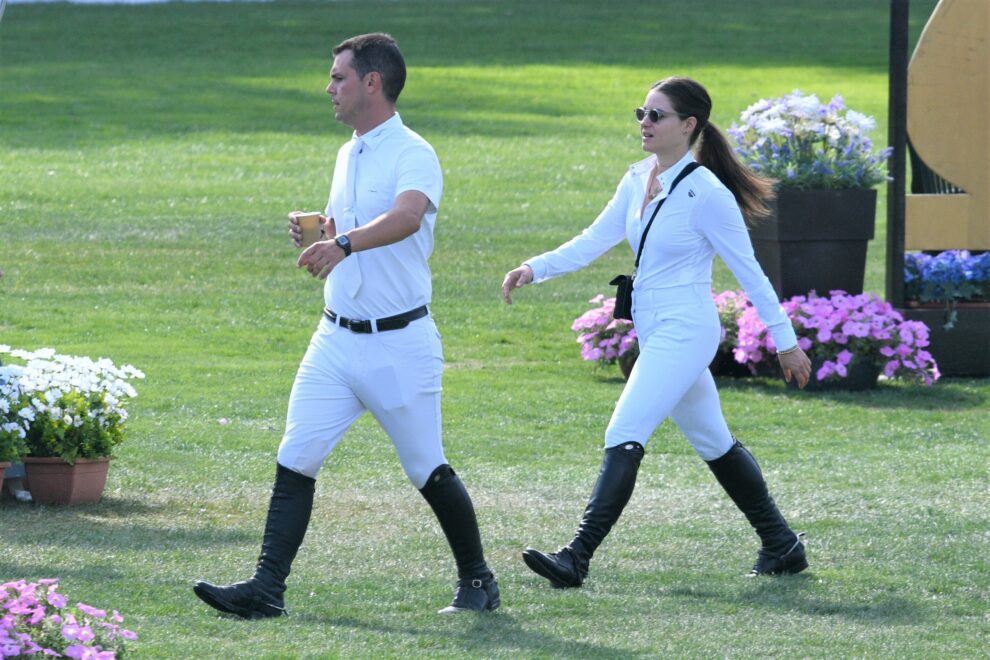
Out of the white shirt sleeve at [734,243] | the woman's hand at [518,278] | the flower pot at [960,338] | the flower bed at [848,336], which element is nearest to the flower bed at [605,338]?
the flower bed at [848,336]

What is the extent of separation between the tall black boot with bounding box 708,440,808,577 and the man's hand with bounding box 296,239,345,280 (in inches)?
72.4

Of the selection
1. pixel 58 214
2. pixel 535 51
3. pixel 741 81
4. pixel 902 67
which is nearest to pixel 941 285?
pixel 902 67

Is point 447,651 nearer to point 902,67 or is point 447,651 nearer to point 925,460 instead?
point 925,460

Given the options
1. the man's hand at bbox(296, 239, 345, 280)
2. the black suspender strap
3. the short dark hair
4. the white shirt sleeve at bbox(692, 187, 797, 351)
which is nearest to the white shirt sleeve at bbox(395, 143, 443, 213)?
the short dark hair

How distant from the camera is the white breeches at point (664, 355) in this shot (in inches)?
254

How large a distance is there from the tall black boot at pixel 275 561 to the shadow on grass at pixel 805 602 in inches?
55.9

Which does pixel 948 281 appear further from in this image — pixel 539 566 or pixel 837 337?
pixel 539 566

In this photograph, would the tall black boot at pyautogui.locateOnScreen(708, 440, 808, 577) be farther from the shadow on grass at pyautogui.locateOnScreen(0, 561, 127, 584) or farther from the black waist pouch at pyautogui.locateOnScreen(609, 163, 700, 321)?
the shadow on grass at pyautogui.locateOnScreen(0, 561, 127, 584)

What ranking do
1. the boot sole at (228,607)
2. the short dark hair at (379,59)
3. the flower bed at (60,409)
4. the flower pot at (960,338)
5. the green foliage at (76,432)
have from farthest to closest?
the flower pot at (960,338)
the green foliage at (76,432)
the flower bed at (60,409)
the short dark hair at (379,59)
the boot sole at (228,607)

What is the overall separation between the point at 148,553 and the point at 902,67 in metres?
7.37

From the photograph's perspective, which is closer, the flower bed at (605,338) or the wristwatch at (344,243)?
the wristwatch at (344,243)

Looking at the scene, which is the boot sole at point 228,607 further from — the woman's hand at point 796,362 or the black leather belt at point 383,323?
the woman's hand at point 796,362

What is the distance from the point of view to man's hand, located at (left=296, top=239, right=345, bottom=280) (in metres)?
5.66

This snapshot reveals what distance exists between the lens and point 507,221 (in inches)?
822
